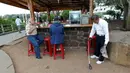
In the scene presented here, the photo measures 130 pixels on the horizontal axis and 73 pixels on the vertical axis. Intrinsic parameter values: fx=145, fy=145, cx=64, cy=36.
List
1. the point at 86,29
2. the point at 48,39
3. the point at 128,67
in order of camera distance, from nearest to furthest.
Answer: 1. the point at 128,67
2. the point at 48,39
3. the point at 86,29

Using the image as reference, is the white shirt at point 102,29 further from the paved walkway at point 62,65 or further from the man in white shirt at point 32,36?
the man in white shirt at point 32,36

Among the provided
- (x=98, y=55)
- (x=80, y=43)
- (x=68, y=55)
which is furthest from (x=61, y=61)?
(x=80, y=43)

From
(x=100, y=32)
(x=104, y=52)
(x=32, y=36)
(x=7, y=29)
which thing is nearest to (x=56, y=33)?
(x=32, y=36)

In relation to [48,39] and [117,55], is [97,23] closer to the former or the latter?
[117,55]

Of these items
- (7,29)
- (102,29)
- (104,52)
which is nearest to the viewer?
(102,29)

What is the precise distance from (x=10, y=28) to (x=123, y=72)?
12.5 m

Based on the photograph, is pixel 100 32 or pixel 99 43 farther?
pixel 99 43

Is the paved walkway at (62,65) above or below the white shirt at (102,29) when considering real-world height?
below

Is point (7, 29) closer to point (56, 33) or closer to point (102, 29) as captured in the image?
point (56, 33)

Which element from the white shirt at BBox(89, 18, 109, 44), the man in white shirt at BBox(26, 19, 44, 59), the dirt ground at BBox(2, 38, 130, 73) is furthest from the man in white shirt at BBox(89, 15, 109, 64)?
the man in white shirt at BBox(26, 19, 44, 59)

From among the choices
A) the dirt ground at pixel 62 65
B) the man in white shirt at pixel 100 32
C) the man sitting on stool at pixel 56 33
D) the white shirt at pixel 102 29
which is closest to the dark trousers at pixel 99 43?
the man in white shirt at pixel 100 32

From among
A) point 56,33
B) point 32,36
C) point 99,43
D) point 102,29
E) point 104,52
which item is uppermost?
point 102,29

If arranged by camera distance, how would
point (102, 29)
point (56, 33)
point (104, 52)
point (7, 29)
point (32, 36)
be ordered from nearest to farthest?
1. point (102, 29)
2. point (104, 52)
3. point (56, 33)
4. point (32, 36)
5. point (7, 29)

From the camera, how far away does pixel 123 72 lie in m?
3.79
